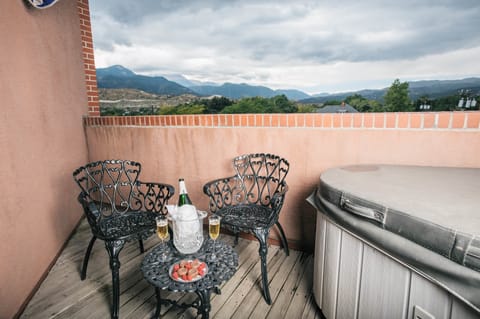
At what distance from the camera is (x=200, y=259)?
4.45 feet

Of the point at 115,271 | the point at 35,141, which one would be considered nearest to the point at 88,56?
the point at 35,141

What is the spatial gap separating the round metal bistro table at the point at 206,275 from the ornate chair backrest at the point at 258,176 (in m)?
0.82

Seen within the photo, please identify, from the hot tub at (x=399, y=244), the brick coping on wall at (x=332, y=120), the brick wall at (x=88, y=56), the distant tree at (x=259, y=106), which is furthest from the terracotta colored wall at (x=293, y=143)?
the distant tree at (x=259, y=106)

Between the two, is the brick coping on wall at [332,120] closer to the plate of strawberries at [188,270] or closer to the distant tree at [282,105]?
the plate of strawberries at [188,270]

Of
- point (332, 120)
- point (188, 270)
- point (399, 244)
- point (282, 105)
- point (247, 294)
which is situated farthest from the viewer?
point (282, 105)

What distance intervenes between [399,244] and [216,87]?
19.4 ft

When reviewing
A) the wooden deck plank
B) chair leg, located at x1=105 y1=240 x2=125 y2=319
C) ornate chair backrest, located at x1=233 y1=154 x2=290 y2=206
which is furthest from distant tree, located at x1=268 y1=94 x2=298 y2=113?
chair leg, located at x1=105 y1=240 x2=125 y2=319

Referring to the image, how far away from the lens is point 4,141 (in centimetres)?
156

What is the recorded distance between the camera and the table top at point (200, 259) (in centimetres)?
114

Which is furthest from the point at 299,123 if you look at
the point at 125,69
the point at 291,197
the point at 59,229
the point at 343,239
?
the point at 125,69

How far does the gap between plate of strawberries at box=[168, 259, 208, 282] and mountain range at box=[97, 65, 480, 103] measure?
3.48 metres

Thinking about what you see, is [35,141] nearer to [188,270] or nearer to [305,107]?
[188,270]

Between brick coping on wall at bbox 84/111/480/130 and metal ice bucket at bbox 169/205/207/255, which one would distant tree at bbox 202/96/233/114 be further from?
metal ice bucket at bbox 169/205/207/255

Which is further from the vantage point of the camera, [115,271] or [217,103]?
[217,103]
